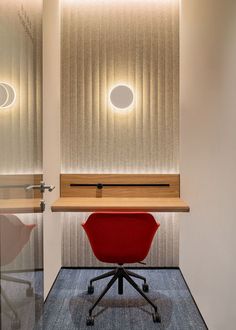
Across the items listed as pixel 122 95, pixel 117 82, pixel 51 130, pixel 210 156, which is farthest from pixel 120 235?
pixel 117 82

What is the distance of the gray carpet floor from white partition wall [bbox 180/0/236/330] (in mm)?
148

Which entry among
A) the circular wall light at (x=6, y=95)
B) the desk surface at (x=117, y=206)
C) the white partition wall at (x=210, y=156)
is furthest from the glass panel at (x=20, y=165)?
the white partition wall at (x=210, y=156)

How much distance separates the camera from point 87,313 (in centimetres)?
240

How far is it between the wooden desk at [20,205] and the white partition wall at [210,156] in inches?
44.0

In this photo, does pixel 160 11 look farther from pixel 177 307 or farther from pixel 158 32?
pixel 177 307

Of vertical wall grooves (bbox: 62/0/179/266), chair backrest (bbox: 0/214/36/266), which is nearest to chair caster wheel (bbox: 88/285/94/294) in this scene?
vertical wall grooves (bbox: 62/0/179/266)

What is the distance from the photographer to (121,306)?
252 cm

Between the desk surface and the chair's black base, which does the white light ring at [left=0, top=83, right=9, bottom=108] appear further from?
the chair's black base

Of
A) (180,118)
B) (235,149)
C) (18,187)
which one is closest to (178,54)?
(180,118)

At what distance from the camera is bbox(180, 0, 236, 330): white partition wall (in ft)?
5.58

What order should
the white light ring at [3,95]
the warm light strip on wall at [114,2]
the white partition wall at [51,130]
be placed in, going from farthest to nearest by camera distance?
the warm light strip on wall at [114,2] → the white partition wall at [51,130] → the white light ring at [3,95]

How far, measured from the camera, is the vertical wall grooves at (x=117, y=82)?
10.6ft

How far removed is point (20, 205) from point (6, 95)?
0.55m

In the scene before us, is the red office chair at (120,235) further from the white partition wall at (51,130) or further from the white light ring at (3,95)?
the white light ring at (3,95)
